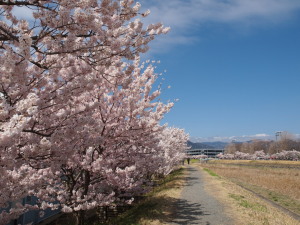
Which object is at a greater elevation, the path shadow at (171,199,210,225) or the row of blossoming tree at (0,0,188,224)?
the row of blossoming tree at (0,0,188,224)

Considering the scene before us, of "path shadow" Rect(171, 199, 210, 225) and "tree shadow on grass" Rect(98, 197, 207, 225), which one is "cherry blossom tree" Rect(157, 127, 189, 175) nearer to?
"tree shadow on grass" Rect(98, 197, 207, 225)

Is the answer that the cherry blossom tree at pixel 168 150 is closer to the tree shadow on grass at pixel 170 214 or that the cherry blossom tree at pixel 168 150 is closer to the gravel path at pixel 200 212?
the tree shadow on grass at pixel 170 214

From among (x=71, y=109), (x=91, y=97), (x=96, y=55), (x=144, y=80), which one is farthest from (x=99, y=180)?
(x=96, y=55)

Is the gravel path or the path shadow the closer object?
the gravel path

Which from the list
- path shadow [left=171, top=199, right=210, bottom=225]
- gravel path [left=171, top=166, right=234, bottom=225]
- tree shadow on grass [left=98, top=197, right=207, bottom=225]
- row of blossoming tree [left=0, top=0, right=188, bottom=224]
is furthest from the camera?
tree shadow on grass [left=98, top=197, right=207, bottom=225]

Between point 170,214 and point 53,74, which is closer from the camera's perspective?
point 53,74

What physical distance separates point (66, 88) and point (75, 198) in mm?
6475

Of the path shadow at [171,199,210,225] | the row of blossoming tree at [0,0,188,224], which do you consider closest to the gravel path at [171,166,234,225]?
the path shadow at [171,199,210,225]

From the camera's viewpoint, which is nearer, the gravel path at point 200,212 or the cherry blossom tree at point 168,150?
the gravel path at point 200,212

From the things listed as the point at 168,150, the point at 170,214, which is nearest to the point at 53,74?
the point at 170,214

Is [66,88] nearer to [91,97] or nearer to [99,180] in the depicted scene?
[91,97]

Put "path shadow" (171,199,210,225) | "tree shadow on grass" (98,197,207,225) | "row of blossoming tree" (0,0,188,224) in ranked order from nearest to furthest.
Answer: "row of blossoming tree" (0,0,188,224)
"path shadow" (171,199,210,225)
"tree shadow on grass" (98,197,207,225)

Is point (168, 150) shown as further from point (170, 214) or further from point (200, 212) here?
point (170, 214)

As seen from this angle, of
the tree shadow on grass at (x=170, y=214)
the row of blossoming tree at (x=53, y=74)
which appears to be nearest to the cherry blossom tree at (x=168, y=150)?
the tree shadow on grass at (x=170, y=214)
